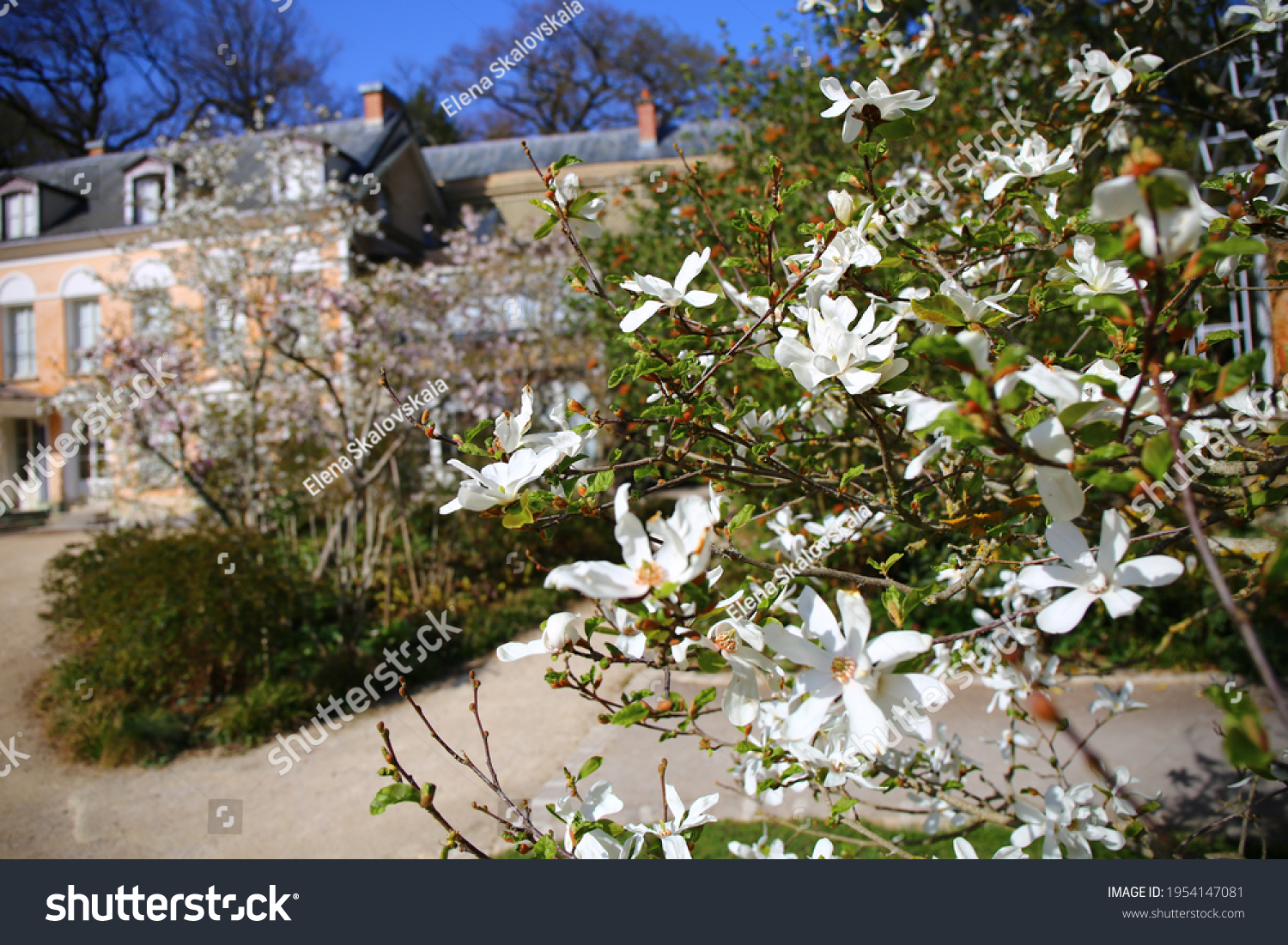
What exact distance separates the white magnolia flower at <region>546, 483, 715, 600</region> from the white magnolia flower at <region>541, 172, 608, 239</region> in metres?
0.72

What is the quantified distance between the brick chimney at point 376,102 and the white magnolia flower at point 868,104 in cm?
1447

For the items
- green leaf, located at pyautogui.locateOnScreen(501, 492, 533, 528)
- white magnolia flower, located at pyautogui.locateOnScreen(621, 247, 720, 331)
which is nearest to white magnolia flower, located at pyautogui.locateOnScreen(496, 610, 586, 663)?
green leaf, located at pyautogui.locateOnScreen(501, 492, 533, 528)

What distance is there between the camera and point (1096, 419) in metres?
0.82

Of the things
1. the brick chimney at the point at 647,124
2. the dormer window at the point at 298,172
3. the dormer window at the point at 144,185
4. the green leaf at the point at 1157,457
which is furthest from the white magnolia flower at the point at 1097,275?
the brick chimney at the point at 647,124

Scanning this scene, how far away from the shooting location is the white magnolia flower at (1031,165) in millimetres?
1419

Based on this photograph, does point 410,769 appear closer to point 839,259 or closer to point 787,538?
point 787,538

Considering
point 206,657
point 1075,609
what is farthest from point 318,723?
point 1075,609

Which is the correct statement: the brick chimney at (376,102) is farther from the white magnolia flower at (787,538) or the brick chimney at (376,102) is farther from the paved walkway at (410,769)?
the white magnolia flower at (787,538)

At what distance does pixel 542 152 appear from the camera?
15.4 metres

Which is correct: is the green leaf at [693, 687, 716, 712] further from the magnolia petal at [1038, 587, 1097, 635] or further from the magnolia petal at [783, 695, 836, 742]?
the magnolia petal at [1038, 587, 1097, 635]

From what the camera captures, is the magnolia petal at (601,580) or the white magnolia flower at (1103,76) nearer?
the magnolia petal at (601,580)

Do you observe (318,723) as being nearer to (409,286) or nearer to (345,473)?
(345,473)

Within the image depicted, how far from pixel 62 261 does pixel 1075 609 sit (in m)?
14.6

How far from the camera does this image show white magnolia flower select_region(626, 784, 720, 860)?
1124 mm
